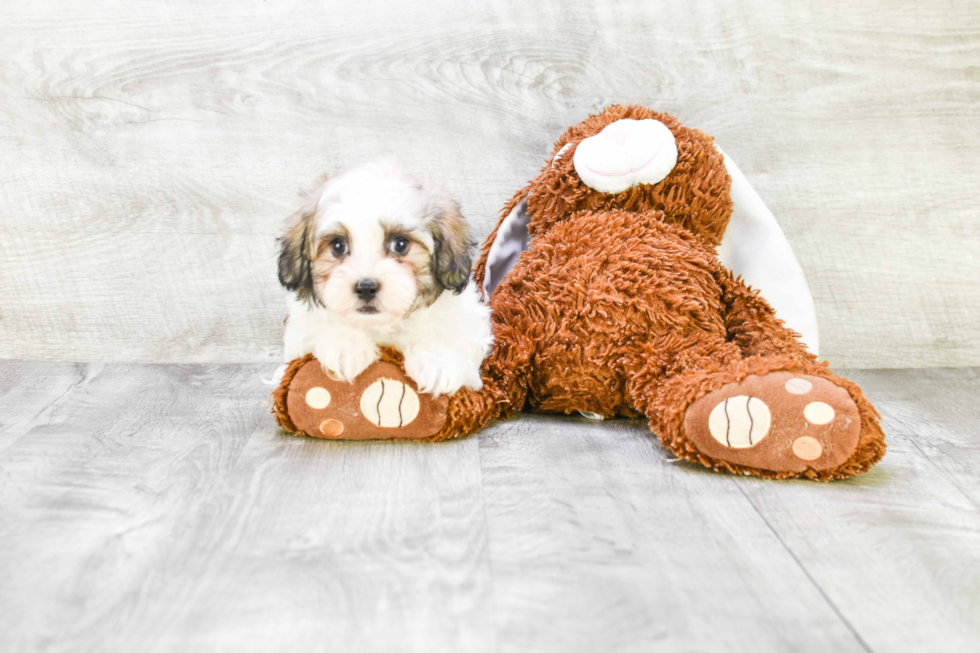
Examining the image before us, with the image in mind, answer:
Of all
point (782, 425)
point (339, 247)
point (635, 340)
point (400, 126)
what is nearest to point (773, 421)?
point (782, 425)

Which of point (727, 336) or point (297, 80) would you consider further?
point (297, 80)

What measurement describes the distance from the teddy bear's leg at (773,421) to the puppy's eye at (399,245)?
A: 511 mm

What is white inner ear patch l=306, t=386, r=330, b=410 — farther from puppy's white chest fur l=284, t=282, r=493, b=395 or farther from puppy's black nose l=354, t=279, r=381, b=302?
puppy's black nose l=354, t=279, r=381, b=302

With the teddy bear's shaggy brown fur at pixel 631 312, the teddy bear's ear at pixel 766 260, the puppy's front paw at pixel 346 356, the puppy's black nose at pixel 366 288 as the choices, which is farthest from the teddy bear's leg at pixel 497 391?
the teddy bear's ear at pixel 766 260

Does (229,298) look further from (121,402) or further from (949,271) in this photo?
(949,271)

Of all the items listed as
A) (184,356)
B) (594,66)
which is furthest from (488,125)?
(184,356)

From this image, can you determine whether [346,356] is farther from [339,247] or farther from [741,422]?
[741,422]

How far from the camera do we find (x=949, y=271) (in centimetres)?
204

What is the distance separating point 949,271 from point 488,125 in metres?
1.28

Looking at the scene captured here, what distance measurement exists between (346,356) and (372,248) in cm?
20

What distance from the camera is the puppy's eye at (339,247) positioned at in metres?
1.19

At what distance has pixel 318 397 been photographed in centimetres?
131

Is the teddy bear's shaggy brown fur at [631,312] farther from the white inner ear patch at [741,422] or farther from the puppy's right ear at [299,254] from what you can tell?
the puppy's right ear at [299,254]

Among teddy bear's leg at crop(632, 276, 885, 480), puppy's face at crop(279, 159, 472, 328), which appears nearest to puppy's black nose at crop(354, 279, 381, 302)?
puppy's face at crop(279, 159, 472, 328)
